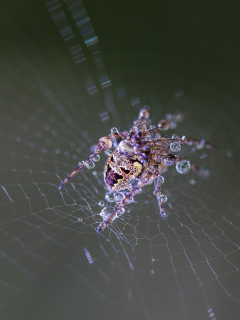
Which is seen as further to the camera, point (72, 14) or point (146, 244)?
point (72, 14)

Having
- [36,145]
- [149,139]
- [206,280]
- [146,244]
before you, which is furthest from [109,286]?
[36,145]

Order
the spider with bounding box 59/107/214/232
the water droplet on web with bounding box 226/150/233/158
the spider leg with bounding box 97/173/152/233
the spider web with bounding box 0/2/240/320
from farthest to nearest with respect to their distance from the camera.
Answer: the water droplet on web with bounding box 226/150/233/158 < the spider web with bounding box 0/2/240/320 < the spider with bounding box 59/107/214/232 < the spider leg with bounding box 97/173/152/233

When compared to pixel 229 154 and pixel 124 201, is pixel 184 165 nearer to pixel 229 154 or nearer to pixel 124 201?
pixel 124 201

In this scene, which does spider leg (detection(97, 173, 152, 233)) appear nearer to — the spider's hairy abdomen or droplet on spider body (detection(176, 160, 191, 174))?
the spider's hairy abdomen

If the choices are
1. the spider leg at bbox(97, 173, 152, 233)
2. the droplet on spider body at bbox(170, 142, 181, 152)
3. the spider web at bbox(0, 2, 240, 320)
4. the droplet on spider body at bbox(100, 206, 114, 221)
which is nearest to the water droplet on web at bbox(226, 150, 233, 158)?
the spider web at bbox(0, 2, 240, 320)

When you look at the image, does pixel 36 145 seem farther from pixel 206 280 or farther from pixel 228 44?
pixel 228 44
